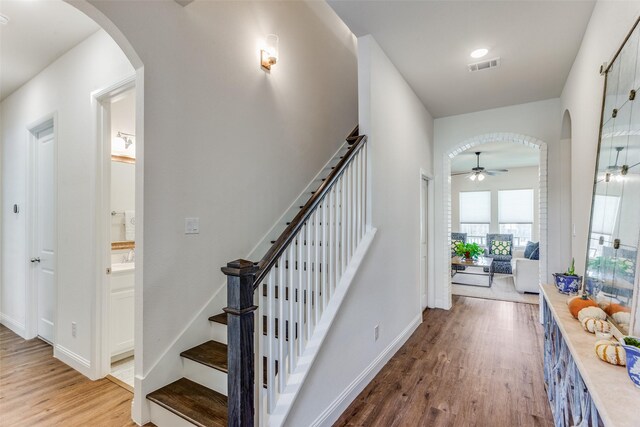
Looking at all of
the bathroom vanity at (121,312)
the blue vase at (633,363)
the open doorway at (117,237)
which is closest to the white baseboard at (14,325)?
the open doorway at (117,237)

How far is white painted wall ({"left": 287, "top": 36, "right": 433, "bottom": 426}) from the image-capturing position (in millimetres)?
2080

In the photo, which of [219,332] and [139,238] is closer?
[139,238]

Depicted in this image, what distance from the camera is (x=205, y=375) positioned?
205 cm

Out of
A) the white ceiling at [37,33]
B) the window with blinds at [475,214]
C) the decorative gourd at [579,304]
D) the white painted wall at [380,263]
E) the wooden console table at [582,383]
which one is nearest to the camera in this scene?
the wooden console table at [582,383]

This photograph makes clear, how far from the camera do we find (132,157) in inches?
140

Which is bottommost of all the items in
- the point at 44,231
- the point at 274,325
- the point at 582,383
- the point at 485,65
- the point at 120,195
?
the point at 582,383

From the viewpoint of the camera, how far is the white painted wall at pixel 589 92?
1.76 metres

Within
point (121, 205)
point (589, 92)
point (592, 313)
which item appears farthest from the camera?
point (121, 205)

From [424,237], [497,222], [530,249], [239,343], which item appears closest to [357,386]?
[239,343]

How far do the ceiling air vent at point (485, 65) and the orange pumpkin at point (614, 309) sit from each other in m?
2.54

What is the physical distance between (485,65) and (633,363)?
3.05 metres

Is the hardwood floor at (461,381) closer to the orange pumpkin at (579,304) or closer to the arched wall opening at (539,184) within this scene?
the arched wall opening at (539,184)

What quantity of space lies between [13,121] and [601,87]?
593 centimetres

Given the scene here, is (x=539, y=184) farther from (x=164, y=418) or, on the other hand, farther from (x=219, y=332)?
(x=164, y=418)
